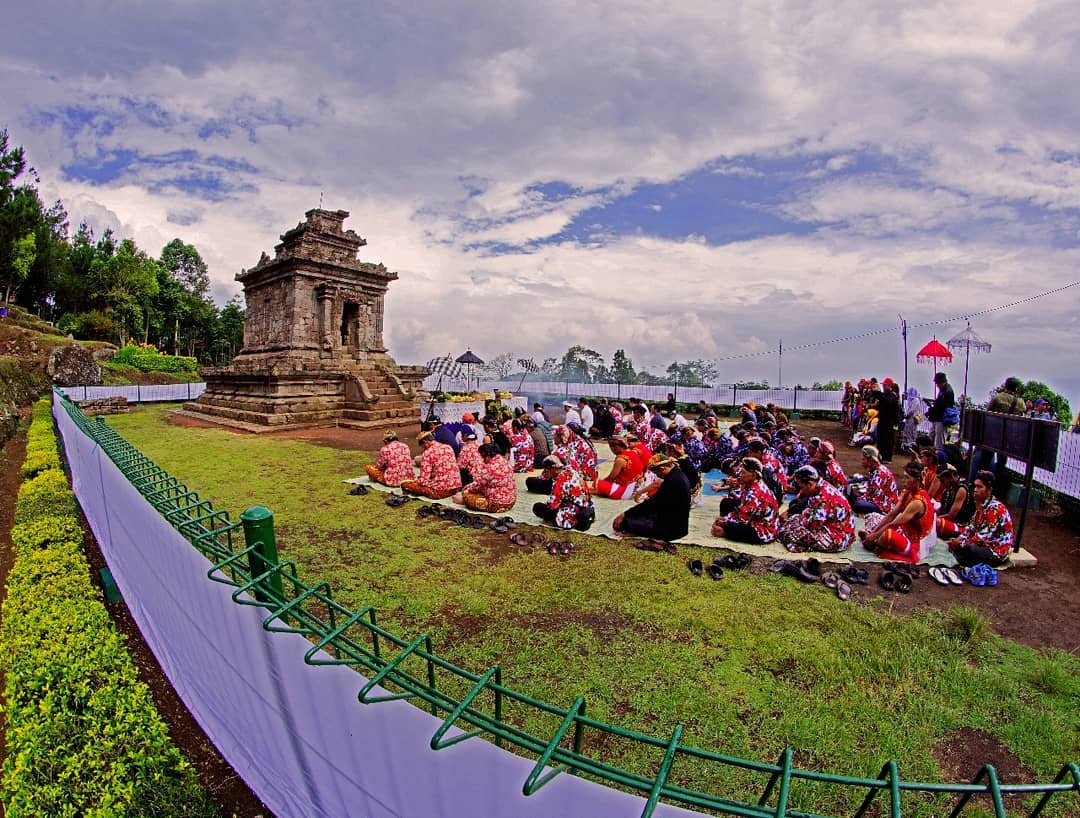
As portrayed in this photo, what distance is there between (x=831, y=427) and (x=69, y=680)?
1900 cm

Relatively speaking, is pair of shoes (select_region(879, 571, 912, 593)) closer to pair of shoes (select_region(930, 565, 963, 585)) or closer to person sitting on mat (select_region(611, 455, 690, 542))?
pair of shoes (select_region(930, 565, 963, 585))

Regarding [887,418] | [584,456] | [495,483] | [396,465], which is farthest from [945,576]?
[887,418]

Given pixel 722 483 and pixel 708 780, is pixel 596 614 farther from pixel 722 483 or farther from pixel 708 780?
pixel 722 483

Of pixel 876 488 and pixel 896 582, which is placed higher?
pixel 876 488

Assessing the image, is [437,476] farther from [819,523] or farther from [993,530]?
[993,530]

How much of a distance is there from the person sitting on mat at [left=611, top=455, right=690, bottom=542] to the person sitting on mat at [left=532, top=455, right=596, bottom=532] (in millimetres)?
491

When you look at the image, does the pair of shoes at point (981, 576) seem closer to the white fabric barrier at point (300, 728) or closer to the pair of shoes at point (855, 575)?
the pair of shoes at point (855, 575)

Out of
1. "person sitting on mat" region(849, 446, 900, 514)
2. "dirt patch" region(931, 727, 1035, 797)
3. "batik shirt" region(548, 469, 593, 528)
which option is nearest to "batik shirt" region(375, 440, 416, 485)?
"batik shirt" region(548, 469, 593, 528)

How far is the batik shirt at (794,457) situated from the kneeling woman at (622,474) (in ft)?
9.55

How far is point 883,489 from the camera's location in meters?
7.16

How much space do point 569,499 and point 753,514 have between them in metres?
2.10

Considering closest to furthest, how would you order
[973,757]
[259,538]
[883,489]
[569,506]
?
[259,538], [973,757], [569,506], [883,489]

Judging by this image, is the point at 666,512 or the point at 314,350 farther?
the point at 314,350

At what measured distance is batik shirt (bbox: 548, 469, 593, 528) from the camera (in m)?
6.37
